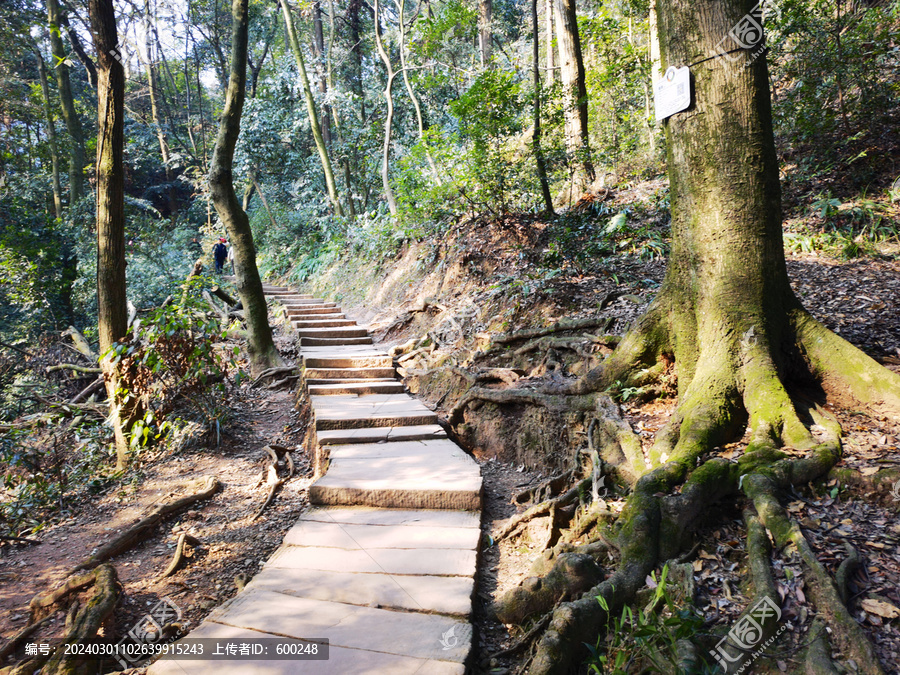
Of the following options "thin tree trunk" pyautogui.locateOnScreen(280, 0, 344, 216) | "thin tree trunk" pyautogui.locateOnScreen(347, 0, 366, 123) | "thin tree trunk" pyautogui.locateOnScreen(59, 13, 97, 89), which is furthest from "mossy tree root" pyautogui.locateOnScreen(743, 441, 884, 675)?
"thin tree trunk" pyautogui.locateOnScreen(347, 0, 366, 123)

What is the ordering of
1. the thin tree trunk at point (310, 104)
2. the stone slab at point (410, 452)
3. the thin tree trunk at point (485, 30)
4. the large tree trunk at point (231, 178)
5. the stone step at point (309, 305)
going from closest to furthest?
the stone slab at point (410, 452)
the large tree trunk at point (231, 178)
the stone step at point (309, 305)
the thin tree trunk at point (485, 30)
the thin tree trunk at point (310, 104)

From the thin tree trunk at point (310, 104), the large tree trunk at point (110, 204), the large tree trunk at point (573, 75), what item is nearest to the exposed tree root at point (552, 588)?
the large tree trunk at point (110, 204)

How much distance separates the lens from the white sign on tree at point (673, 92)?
312 centimetres

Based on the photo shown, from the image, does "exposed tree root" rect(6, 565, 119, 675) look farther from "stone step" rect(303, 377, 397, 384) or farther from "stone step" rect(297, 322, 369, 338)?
"stone step" rect(297, 322, 369, 338)

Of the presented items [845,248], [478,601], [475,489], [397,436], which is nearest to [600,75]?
[845,248]

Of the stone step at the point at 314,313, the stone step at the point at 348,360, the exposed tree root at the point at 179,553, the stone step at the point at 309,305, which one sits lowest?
the exposed tree root at the point at 179,553

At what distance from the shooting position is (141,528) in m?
3.85

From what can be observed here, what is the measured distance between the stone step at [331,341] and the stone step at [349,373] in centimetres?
175

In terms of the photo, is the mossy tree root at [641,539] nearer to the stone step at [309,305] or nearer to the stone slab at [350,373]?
the stone slab at [350,373]

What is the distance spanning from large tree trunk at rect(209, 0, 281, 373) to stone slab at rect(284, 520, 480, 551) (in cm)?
476

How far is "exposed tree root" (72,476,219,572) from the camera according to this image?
11.6ft

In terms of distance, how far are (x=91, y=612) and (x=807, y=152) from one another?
9.24 metres

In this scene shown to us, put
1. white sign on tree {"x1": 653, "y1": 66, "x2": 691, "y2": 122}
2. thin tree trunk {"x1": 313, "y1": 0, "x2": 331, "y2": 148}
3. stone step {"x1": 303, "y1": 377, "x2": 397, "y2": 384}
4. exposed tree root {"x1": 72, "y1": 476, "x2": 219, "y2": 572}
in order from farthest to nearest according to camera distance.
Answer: thin tree trunk {"x1": 313, "y1": 0, "x2": 331, "y2": 148} → stone step {"x1": 303, "y1": 377, "x2": 397, "y2": 384} → exposed tree root {"x1": 72, "y1": 476, "x2": 219, "y2": 572} → white sign on tree {"x1": 653, "y1": 66, "x2": 691, "y2": 122}

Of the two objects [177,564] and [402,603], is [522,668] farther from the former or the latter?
[177,564]
